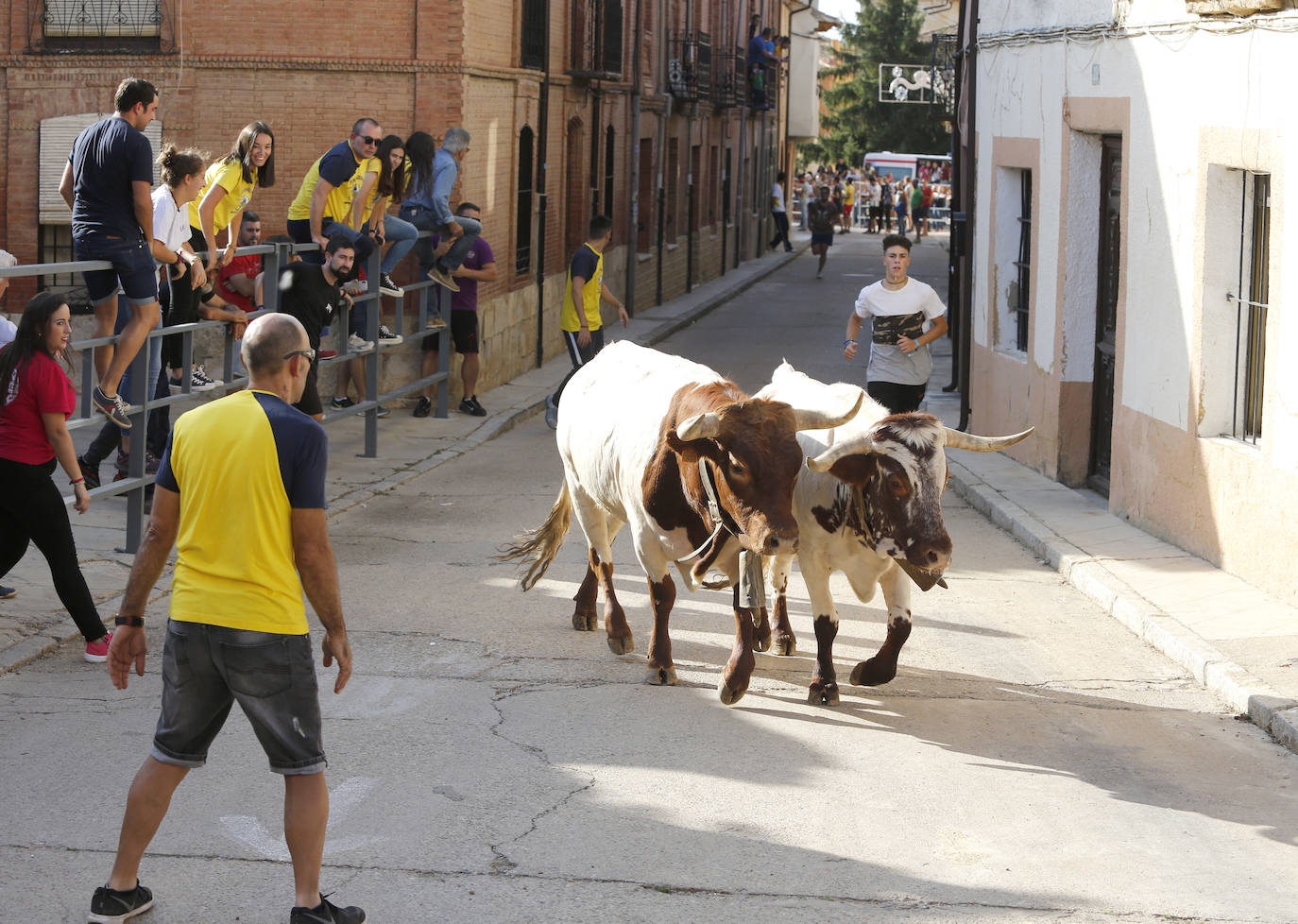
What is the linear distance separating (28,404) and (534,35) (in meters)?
13.8

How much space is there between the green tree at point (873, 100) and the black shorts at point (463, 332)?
2537 inches

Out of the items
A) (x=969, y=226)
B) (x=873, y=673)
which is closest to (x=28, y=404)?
(x=873, y=673)

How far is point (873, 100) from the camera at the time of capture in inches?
3196

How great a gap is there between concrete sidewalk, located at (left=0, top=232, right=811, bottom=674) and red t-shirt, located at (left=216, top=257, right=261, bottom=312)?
158 cm

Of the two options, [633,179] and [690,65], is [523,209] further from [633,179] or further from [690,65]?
[690,65]

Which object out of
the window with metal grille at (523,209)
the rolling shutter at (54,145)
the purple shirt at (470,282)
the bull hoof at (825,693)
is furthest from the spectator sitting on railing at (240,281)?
the window with metal grille at (523,209)

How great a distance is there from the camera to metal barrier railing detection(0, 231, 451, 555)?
9.58 metres

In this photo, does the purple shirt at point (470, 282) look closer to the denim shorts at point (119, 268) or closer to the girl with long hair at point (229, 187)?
the girl with long hair at point (229, 187)

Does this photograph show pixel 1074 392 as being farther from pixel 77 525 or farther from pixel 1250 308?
pixel 77 525

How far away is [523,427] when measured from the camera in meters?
17.2

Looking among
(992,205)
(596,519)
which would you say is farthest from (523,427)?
(596,519)

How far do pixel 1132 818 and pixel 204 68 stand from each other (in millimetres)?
13797

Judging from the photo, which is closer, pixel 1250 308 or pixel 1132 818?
pixel 1132 818

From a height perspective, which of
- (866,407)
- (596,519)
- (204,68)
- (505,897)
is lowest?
(505,897)
